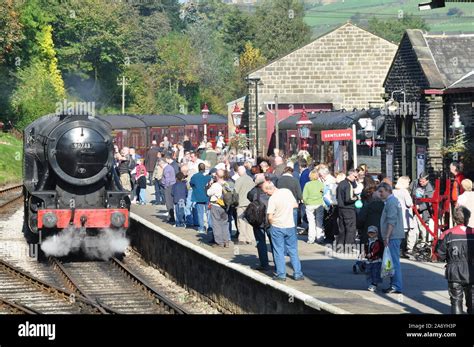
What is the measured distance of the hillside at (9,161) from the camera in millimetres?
52847

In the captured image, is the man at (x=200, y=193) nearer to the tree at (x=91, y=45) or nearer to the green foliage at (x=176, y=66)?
the tree at (x=91, y=45)

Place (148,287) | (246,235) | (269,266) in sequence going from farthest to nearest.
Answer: (246,235) < (148,287) < (269,266)

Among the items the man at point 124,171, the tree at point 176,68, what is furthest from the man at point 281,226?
the tree at point 176,68

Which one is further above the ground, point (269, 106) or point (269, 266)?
point (269, 106)

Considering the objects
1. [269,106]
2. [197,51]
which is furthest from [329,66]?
[197,51]

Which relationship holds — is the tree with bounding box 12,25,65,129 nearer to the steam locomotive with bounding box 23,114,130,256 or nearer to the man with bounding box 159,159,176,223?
the man with bounding box 159,159,176,223

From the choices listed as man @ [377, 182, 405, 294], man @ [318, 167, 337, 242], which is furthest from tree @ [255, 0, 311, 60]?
man @ [377, 182, 405, 294]

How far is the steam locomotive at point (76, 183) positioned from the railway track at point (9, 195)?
43.3 feet

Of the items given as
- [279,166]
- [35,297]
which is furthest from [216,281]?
[279,166]

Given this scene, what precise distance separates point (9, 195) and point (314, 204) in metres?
23.0

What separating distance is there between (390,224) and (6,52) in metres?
51.1
